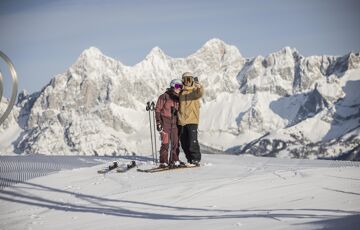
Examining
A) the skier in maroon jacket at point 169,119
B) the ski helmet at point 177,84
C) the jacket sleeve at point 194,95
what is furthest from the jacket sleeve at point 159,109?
the jacket sleeve at point 194,95

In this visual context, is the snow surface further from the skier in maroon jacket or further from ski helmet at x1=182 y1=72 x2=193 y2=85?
ski helmet at x1=182 y1=72 x2=193 y2=85

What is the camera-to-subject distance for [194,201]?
1017 cm

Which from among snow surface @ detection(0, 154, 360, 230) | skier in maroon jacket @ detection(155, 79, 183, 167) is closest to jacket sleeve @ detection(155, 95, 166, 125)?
skier in maroon jacket @ detection(155, 79, 183, 167)

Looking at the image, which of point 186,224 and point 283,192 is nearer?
point 186,224

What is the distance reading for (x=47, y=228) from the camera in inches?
361

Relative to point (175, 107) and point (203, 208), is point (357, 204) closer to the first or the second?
point (203, 208)

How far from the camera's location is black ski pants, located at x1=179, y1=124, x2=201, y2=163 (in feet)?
52.5

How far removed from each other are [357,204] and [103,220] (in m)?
4.15

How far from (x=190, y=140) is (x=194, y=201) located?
5.94m

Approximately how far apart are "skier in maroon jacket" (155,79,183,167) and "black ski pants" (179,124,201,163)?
0.70ft

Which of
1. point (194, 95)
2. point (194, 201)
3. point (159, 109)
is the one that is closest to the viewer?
point (194, 201)

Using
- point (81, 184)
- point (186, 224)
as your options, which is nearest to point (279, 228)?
point (186, 224)

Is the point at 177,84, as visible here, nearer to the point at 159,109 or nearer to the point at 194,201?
the point at 159,109

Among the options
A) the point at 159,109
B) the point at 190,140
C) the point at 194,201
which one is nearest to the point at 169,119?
the point at 159,109
